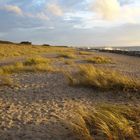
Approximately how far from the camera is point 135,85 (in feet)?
37.7

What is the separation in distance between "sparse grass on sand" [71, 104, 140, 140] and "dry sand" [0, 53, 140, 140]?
9.1 inches

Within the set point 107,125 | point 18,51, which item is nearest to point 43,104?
point 107,125

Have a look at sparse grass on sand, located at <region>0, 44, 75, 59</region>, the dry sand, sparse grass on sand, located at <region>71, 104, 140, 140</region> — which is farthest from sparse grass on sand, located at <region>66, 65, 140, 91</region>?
sparse grass on sand, located at <region>0, 44, 75, 59</region>

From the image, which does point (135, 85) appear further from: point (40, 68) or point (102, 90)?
point (40, 68)

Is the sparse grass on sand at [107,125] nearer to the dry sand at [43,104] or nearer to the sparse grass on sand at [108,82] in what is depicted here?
the dry sand at [43,104]

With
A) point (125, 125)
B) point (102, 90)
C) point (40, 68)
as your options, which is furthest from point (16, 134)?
point (40, 68)

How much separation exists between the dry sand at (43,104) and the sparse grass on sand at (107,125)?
0.75 ft

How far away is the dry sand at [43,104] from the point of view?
7.18 m

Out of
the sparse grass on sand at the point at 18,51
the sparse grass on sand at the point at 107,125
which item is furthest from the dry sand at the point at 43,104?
the sparse grass on sand at the point at 18,51

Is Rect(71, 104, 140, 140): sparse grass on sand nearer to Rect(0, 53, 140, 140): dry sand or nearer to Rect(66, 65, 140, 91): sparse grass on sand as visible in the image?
Rect(0, 53, 140, 140): dry sand

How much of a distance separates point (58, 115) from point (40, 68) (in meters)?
8.75

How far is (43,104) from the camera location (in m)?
9.62

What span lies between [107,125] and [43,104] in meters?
3.04

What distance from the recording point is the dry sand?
7.18m
